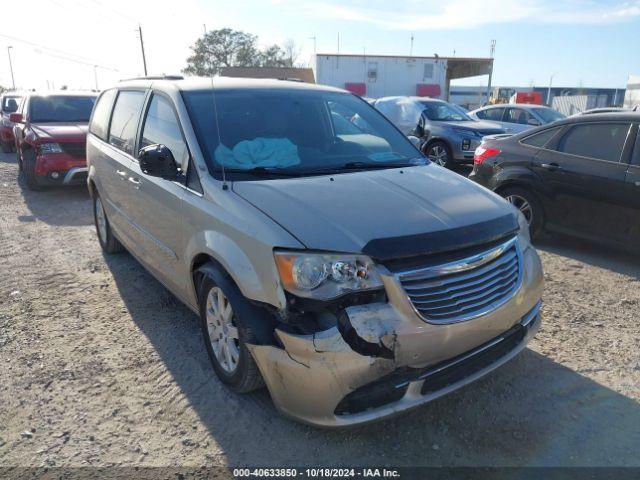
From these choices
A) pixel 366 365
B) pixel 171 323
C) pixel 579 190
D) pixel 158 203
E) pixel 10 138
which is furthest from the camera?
pixel 10 138

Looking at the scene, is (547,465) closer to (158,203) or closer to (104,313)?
(158,203)

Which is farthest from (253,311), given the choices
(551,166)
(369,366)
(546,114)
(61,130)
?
(546,114)

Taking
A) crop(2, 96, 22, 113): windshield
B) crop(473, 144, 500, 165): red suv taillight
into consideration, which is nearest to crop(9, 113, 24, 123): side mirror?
crop(2, 96, 22, 113): windshield

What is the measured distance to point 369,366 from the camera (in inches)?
88.6

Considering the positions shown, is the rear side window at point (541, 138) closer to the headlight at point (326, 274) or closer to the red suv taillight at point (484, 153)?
the red suv taillight at point (484, 153)

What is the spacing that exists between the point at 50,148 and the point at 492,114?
10044mm

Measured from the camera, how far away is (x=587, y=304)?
13.9 ft

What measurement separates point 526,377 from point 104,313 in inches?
129

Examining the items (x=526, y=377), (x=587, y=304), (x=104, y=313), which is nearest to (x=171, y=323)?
(x=104, y=313)

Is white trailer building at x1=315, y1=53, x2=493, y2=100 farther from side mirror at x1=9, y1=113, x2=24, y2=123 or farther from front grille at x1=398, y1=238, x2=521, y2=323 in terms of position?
front grille at x1=398, y1=238, x2=521, y2=323

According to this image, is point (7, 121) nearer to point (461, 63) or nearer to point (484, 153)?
point (484, 153)

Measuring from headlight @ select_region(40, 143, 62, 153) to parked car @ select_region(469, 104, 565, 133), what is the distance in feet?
30.0

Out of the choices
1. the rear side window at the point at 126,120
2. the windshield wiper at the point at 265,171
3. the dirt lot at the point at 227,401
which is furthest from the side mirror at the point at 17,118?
the windshield wiper at the point at 265,171

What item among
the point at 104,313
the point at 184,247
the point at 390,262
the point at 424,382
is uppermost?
the point at 390,262
